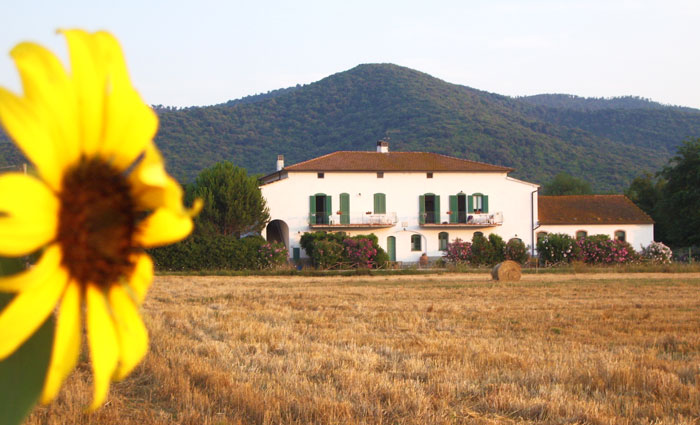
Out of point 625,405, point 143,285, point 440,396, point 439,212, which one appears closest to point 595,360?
point 625,405

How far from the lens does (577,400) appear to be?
678 cm

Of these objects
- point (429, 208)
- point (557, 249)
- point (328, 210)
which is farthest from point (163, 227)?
point (429, 208)

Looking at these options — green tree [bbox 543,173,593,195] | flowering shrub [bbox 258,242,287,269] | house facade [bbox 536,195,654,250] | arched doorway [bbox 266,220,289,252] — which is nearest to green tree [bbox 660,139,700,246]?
house facade [bbox 536,195,654,250]

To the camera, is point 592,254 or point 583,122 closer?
point 592,254

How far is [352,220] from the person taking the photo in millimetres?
47188

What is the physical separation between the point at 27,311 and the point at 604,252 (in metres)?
45.2

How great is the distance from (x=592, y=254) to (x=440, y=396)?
38535 millimetres

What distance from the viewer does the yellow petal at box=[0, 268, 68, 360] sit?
1.83ft

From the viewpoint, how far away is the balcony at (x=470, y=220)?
4784 centimetres

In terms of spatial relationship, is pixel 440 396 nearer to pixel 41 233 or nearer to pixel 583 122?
pixel 41 233

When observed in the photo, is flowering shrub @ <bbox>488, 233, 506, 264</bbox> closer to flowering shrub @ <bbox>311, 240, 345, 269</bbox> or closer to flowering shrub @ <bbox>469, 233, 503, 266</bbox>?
flowering shrub @ <bbox>469, 233, 503, 266</bbox>

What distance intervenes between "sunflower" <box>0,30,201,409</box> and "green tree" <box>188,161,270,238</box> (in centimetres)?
3925

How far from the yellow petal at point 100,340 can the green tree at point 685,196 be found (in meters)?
53.5

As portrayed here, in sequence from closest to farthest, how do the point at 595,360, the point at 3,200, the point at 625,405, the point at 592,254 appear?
the point at 3,200
the point at 625,405
the point at 595,360
the point at 592,254
